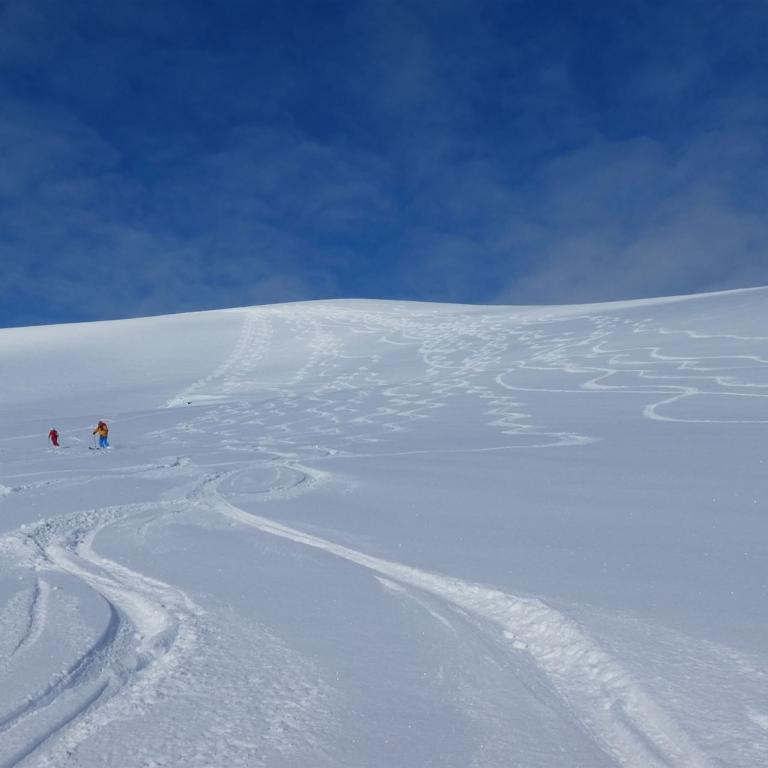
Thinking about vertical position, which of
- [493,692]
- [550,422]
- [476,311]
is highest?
[476,311]

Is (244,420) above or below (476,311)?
below

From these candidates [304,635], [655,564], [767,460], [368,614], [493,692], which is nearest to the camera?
[493,692]

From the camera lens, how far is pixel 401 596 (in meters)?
4.32

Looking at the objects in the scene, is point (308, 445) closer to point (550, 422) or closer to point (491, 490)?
point (550, 422)

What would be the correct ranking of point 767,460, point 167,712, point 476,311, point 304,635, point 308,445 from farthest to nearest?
point 476,311, point 308,445, point 767,460, point 304,635, point 167,712

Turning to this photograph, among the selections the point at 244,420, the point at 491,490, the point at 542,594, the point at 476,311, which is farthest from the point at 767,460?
the point at 476,311

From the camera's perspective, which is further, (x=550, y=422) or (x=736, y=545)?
(x=550, y=422)

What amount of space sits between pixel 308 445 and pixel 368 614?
795cm

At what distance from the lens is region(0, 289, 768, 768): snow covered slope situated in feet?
9.09

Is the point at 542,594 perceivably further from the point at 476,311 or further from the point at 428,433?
the point at 476,311

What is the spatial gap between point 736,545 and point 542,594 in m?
1.71

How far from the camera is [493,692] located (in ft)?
10.2

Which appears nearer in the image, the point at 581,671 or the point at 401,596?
the point at 581,671

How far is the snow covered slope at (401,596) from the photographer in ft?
9.09
